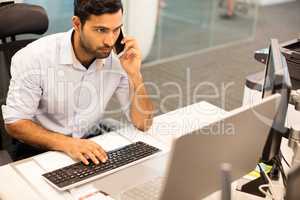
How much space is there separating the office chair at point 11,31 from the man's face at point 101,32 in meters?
0.33

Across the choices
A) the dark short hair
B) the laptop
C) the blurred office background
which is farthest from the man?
the blurred office background

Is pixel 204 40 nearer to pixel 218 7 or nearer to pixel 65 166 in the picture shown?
pixel 218 7

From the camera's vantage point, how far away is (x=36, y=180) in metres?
1.53

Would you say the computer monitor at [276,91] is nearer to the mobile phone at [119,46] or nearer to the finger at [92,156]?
the finger at [92,156]

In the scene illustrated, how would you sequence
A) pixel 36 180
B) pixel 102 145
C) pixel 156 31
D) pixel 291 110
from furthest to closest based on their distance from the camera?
pixel 156 31 → pixel 291 110 → pixel 102 145 → pixel 36 180

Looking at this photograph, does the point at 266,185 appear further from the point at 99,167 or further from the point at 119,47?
the point at 119,47

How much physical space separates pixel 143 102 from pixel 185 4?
315 centimetres

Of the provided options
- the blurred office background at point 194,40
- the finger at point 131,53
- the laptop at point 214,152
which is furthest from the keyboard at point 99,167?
the blurred office background at point 194,40

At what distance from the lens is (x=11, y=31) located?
1.99 m

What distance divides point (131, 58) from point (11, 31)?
56cm

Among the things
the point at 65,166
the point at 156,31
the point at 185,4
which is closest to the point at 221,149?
the point at 65,166

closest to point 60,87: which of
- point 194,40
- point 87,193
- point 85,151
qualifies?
point 85,151

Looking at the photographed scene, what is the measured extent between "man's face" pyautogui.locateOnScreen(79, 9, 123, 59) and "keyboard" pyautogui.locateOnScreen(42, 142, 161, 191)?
16.7 inches

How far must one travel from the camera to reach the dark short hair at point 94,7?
1.75 metres
